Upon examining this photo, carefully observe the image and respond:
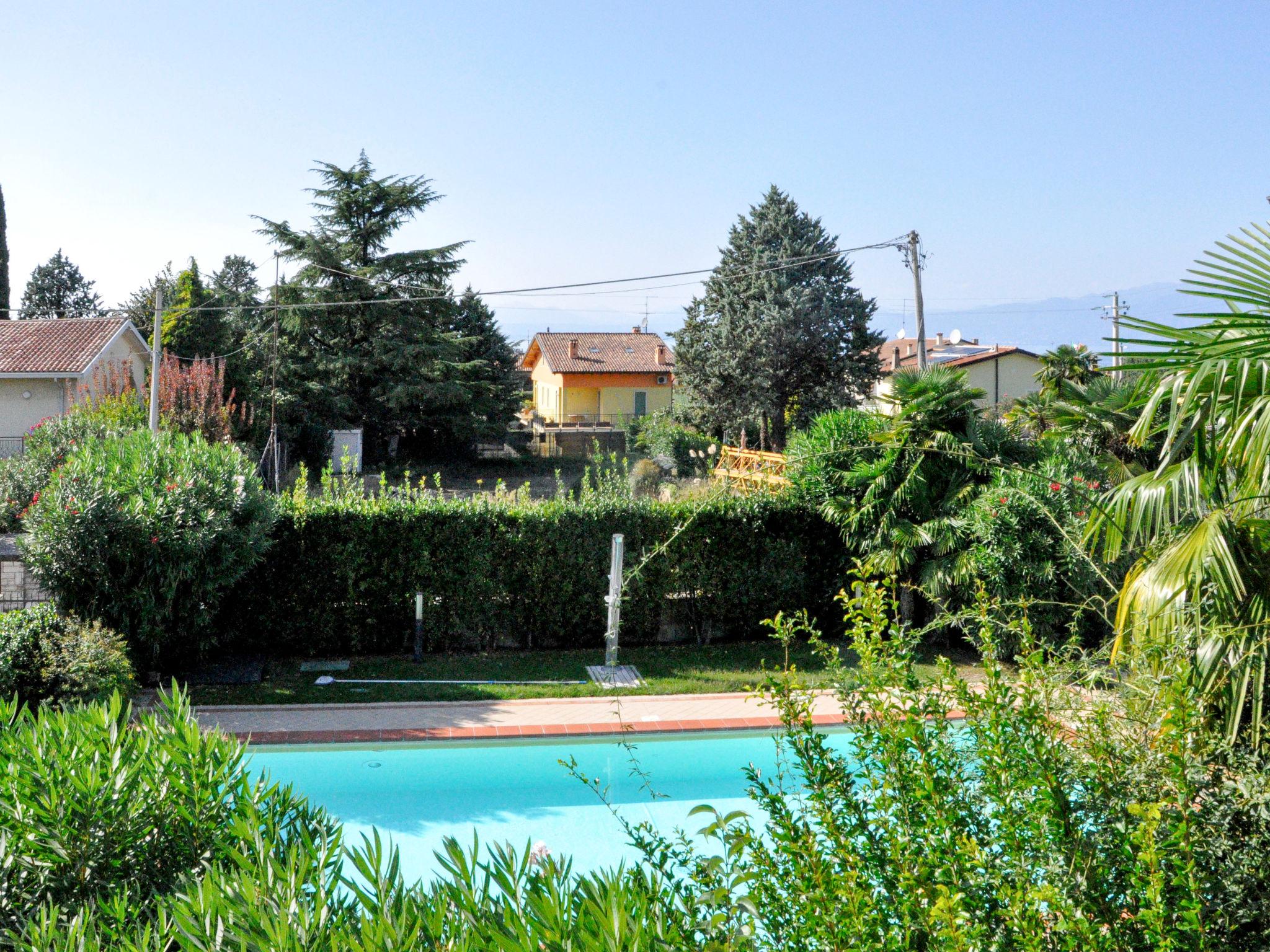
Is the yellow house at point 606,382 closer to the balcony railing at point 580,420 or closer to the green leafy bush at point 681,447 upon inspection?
the balcony railing at point 580,420

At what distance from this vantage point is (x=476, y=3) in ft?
35.8

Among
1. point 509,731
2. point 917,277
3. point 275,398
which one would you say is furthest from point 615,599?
point 275,398

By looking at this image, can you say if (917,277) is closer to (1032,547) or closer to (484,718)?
(1032,547)

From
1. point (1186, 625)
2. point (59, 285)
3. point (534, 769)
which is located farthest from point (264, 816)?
point (59, 285)

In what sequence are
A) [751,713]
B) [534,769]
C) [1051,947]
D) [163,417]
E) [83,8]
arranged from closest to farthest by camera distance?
[1051,947], [534,769], [751,713], [83,8], [163,417]

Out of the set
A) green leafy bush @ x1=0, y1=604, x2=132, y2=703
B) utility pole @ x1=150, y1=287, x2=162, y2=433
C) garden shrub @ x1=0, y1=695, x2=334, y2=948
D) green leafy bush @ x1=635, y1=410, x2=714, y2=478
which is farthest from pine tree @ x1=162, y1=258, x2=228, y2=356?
garden shrub @ x1=0, y1=695, x2=334, y2=948

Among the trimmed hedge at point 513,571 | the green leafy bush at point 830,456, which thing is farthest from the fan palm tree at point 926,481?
the trimmed hedge at point 513,571

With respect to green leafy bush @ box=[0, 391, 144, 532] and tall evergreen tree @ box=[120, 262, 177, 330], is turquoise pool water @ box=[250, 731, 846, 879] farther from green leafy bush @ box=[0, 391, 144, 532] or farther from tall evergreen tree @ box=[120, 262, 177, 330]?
tall evergreen tree @ box=[120, 262, 177, 330]

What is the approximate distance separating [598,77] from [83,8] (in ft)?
20.5

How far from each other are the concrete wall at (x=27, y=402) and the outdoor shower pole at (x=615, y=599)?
75.9ft

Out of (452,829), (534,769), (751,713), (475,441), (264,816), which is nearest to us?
(264,816)

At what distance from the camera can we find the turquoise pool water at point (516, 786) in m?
7.71

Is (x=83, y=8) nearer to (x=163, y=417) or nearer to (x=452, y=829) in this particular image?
(x=452, y=829)

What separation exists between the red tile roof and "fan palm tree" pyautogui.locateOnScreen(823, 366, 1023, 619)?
940 inches
